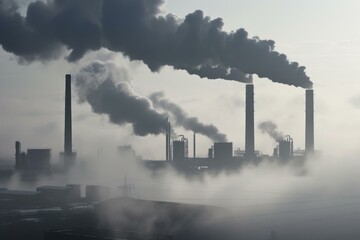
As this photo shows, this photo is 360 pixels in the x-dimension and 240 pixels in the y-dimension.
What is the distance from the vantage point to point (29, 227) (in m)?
58.8

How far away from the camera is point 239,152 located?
135 m

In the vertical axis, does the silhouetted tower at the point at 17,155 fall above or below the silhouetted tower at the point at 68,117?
below

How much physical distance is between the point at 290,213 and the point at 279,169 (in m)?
55.9

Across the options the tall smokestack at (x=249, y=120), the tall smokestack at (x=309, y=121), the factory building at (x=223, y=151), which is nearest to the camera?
the tall smokestack at (x=249, y=120)

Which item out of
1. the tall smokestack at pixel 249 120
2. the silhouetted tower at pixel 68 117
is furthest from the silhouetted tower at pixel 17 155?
the tall smokestack at pixel 249 120

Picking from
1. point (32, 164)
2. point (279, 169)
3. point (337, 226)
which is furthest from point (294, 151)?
point (337, 226)

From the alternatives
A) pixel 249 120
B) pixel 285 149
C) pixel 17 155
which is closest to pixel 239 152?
pixel 285 149

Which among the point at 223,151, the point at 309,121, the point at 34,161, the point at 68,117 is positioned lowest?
the point at 34,161

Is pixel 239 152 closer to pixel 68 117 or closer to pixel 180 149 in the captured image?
pixel 180 149

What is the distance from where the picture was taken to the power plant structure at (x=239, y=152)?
9988cm

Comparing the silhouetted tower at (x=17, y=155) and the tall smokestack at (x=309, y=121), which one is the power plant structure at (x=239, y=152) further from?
the silhouetted tower at (x=17, y=155)

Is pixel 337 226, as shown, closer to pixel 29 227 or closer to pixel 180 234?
pixel 180 234

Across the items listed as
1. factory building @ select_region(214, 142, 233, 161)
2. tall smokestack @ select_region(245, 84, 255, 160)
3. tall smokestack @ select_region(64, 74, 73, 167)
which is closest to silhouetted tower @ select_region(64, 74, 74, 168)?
tall smokestack @ select_region(64, 74, 73, 167)

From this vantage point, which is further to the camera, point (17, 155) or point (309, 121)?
point (17, 155)
